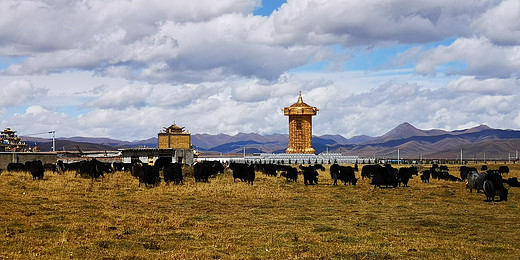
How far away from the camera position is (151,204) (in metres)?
25.7

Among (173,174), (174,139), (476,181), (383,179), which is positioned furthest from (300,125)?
(476,181)

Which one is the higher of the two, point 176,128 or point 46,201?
point 176,128

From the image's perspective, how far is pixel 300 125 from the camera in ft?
402

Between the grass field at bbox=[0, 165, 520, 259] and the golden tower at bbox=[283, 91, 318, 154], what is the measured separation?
90.1 metres

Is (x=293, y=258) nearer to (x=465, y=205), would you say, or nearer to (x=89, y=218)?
(x=89, y=218)

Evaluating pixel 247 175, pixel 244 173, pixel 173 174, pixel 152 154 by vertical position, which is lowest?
pixel 247 175

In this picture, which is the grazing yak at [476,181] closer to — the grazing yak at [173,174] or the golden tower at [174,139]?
the grazing yak at [173,174]

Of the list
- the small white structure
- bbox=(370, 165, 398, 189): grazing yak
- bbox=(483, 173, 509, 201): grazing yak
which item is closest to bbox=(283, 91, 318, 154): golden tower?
the small white structure

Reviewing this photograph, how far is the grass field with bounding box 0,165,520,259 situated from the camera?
13.6m

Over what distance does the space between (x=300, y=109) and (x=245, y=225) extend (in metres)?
103

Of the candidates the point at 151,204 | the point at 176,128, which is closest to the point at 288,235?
the point at 151,204

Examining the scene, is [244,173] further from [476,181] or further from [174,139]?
[174,139]

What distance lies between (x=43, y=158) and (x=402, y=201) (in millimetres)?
52575

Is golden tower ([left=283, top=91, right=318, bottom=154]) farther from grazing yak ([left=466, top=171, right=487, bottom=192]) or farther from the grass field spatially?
the grass field
